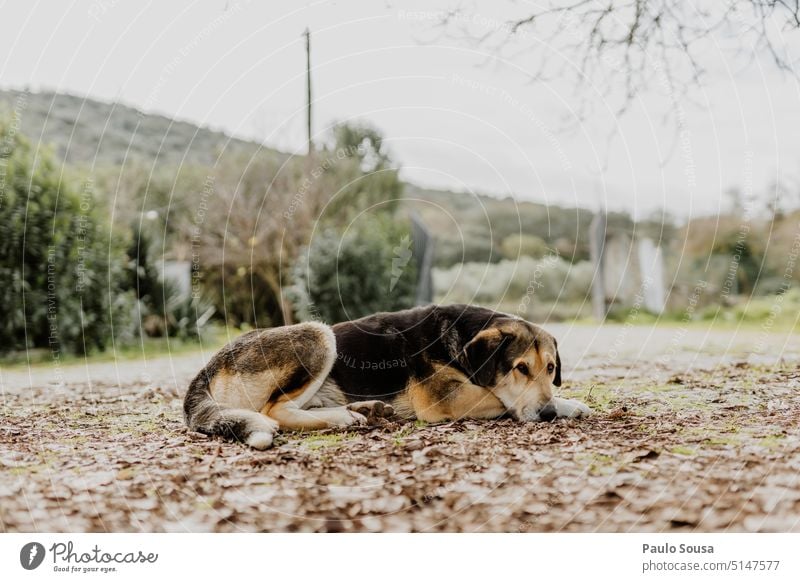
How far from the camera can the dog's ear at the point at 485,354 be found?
15.2 ft

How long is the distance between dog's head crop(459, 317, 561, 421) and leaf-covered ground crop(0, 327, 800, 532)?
166 mm

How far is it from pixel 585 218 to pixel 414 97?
4.03 meters

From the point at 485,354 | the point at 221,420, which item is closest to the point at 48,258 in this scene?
the point at 221,420

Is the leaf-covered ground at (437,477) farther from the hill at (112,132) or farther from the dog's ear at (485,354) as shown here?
the hill at (112,132)

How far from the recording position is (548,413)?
14.9 ft

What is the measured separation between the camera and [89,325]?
8.86 meters

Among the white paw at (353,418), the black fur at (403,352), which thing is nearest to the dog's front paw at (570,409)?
the black fur at (403,352)

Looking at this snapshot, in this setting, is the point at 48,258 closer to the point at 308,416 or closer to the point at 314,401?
the point at 314,401

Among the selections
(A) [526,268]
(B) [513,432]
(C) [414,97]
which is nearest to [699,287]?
(A) [526,268]

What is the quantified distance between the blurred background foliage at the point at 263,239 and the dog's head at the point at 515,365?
8.23 feet

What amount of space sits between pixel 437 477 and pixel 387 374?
1.03 m

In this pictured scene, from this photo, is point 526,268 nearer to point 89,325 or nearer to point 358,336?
A: point 358,336

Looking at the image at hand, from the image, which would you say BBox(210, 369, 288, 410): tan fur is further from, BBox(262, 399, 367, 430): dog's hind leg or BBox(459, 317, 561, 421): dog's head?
BBox(459, 317, 561, 421): dog's head

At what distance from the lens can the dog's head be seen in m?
4.56
